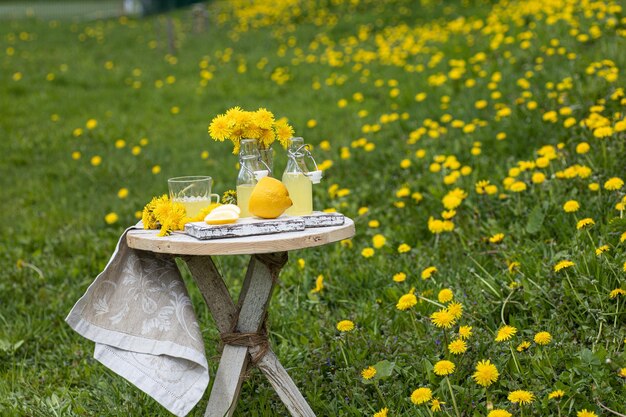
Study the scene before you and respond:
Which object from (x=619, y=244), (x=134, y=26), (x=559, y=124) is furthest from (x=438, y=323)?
(x=134, y=26)

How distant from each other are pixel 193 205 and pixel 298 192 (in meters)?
0.40

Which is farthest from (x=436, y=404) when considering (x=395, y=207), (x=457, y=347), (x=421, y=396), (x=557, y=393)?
(x=395, y=207)

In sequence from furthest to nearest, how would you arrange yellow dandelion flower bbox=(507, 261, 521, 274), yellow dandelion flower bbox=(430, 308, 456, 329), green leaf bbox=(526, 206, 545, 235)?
green leaf bbox=(526, 206, 545, 235) < yellow dandelion flower bbox=(507, 261, 521, 274) < yellow dandelion flower bbox=(430, 308, 456, 329)

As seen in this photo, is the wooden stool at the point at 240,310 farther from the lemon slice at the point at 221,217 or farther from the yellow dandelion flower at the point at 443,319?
the yellow dandelion flower at the point at 443,319

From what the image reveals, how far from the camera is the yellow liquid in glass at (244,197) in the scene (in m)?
2.81

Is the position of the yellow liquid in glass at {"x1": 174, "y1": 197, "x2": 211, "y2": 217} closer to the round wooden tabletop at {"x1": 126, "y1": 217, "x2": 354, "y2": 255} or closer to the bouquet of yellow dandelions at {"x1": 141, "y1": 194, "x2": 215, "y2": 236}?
the bouquet of yellow dandelions at {"x1": 141, "y1": 194, "x2": 215, "y2": 236}

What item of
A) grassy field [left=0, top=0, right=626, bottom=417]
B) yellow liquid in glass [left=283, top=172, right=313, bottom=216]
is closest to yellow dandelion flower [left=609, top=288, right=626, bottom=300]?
grassy field [left=0, top=0, right=626, bottom=417]

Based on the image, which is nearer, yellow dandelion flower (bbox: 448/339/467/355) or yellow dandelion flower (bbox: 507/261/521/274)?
yellow dandelion flower (bbox: 448/339/467/355)

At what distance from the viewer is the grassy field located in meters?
2.96

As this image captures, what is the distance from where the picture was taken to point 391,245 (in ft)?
14.0

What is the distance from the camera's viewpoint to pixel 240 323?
106 inches

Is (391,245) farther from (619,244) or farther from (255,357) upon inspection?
(255,357)

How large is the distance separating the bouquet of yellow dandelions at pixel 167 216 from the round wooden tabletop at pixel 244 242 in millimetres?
62

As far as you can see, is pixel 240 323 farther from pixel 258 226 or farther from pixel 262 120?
pixel 262 120
